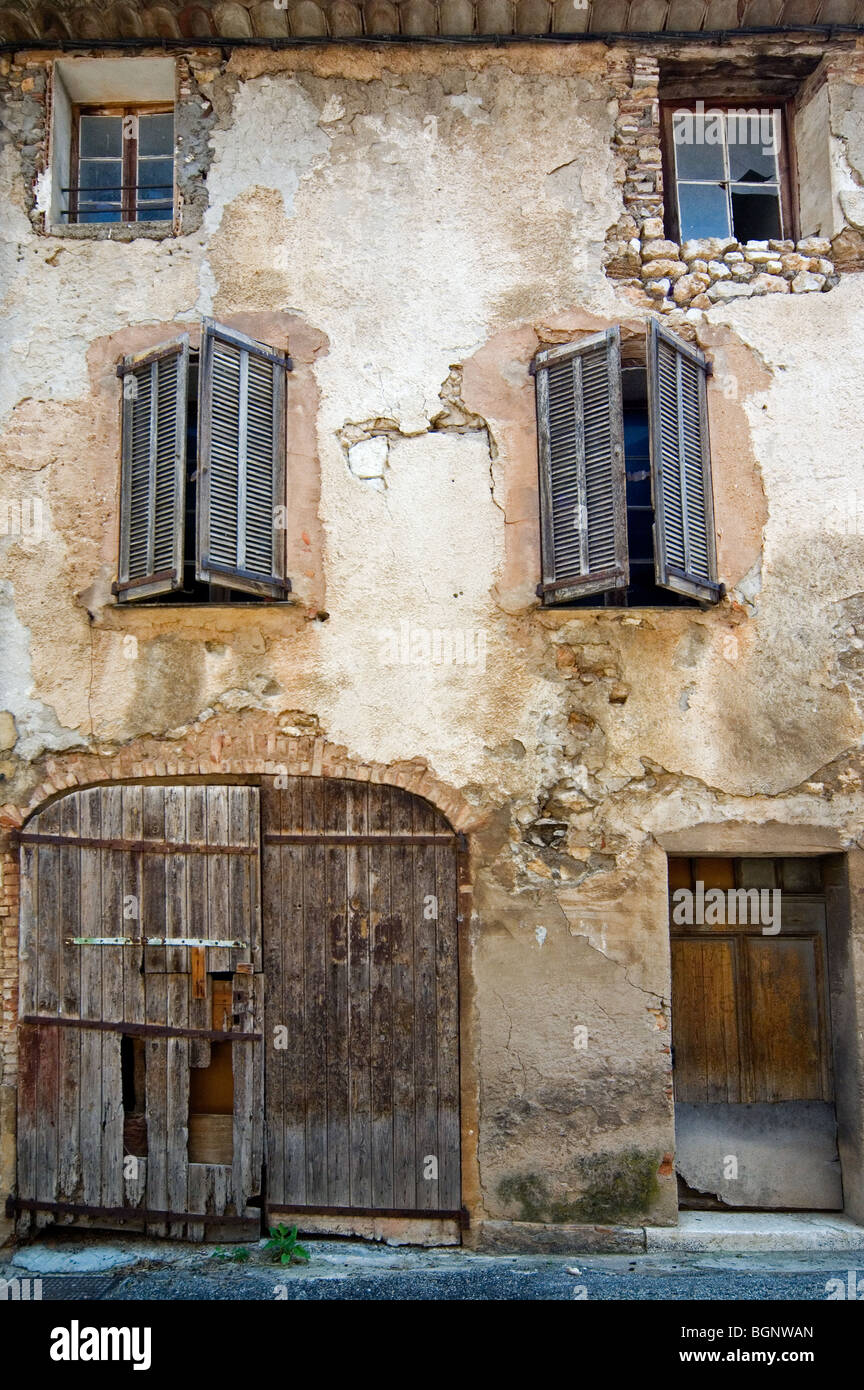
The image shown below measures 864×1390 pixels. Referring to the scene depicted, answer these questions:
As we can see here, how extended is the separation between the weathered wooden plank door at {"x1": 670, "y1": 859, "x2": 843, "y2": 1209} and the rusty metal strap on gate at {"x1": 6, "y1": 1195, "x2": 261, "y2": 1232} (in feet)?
8.27

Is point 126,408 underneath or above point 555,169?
underneath

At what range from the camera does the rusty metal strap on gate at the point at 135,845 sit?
545 cm

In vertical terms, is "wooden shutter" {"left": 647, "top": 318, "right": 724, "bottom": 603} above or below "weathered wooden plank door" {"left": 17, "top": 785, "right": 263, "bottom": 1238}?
above

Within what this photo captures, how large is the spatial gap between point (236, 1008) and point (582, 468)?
3637 mm

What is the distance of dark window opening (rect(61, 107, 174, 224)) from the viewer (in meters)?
6.20

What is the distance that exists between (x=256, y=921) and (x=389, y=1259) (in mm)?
1931

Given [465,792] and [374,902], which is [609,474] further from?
[374,902]

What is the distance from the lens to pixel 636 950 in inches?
209

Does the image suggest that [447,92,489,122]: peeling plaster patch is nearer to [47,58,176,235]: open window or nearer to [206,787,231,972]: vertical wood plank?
[47,58,176,235]: open window

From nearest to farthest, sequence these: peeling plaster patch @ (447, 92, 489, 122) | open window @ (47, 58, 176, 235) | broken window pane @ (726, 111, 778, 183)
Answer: peeling plaster patch @ (447, 92, 489, 122), open window @ (47, 58, 176, 235), broken window pane @ (726, 111, 778, 183)

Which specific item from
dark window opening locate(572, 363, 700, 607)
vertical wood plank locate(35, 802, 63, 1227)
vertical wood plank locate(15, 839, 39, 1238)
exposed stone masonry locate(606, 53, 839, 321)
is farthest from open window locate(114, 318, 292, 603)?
exposed stone masonry locate(606, 53, 839, 321)

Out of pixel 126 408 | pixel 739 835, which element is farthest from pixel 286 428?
pixel 739 835

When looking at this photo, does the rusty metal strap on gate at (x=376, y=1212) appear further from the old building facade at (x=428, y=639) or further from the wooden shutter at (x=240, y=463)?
the wooden shutter at (x=240, y=463)

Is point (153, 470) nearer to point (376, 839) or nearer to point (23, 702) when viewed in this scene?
point (23, 702)
